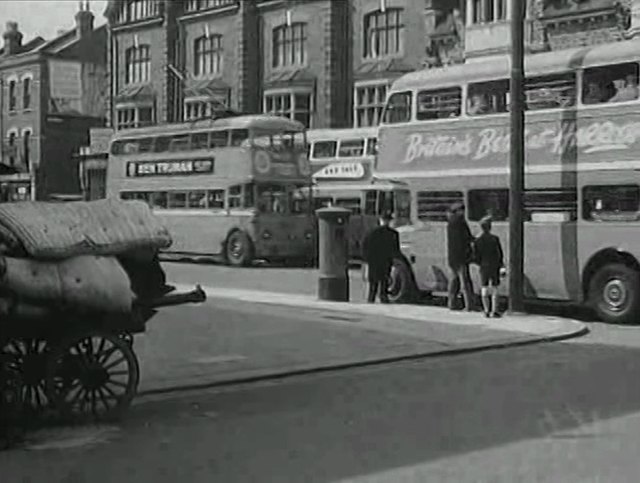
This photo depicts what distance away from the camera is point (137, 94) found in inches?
2309

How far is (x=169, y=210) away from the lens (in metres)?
36.0

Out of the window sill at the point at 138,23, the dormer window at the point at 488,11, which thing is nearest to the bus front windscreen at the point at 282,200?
the dormer window at the point at 488,11

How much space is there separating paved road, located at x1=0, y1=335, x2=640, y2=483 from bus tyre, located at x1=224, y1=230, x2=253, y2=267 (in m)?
20.9

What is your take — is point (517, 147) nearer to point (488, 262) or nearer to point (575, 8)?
point (488, 262)

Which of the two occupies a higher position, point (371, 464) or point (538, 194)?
point (538, 194)

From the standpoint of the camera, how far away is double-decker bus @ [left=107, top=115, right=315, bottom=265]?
108 ft

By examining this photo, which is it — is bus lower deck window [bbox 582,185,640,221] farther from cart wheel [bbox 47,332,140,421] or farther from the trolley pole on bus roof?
cart wheel [bbox 47,332,140,421]

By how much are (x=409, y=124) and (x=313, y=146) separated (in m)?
16.9

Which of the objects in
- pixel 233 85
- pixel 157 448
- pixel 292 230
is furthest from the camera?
pixel 233 85

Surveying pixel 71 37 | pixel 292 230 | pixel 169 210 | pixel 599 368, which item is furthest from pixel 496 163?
pixel 71 37

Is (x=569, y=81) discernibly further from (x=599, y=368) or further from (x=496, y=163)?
(x=599, y=368)

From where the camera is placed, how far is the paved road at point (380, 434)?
23.9 feet

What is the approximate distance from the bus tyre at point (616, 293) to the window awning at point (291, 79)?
32079 millimetres

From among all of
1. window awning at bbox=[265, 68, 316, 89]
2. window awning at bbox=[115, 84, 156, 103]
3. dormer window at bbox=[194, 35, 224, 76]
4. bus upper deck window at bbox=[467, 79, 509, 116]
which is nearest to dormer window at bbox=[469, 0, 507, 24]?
window awning at bbox=[265, 68, 316, 89]
